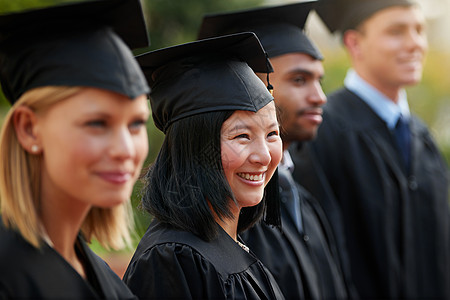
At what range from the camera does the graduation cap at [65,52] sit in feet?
→ 5.94

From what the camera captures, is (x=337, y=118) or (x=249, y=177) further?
(x=337, y=118)

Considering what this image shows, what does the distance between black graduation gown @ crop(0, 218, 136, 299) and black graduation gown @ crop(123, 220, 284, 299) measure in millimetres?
490

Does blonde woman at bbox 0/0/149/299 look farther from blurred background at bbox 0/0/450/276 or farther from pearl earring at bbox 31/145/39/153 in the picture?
blurred background at bbox 0/0/450/276

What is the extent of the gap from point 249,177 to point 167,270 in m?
0.49

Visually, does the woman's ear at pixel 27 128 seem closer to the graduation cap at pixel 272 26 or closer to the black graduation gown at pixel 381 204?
the graduation cap at pixel 272 26

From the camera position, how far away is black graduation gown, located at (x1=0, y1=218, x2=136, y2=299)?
1.76m

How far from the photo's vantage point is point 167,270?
241 cm

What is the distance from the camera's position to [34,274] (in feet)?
5.86

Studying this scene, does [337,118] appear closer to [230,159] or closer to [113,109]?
[230,159]

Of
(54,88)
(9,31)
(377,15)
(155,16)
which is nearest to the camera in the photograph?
(54,88)

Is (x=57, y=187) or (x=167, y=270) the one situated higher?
(x=57, y=187)

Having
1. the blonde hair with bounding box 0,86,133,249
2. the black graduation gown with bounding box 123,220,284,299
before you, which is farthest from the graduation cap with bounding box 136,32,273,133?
the blonde hair with bounding box 0,86,133,249

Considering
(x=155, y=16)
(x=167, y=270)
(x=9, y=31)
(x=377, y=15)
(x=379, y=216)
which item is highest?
(x=155, y=16)

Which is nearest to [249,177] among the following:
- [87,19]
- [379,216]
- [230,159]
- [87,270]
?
[230,159]
